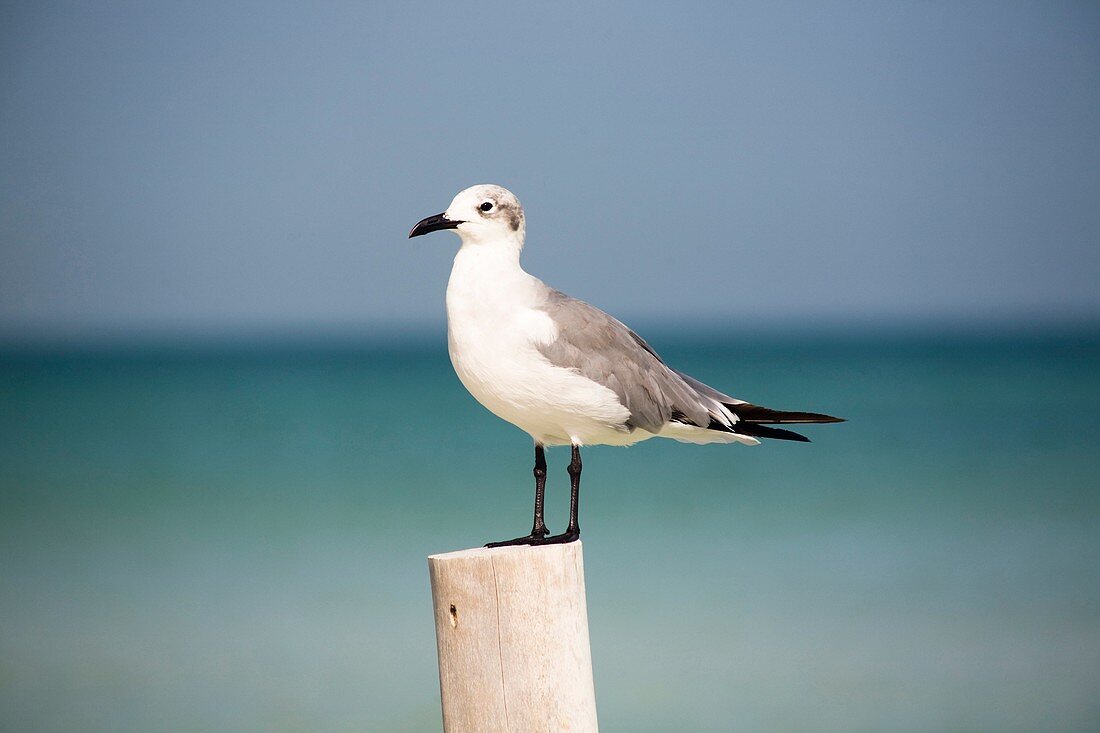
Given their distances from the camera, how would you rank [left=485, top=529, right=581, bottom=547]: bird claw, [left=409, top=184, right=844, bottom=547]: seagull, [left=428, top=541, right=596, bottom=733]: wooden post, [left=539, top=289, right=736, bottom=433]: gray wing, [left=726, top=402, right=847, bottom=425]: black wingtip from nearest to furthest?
[left=428, top=541, right=596, bottom=733]: wooden post
[left=485, top=529, right=581, bottom=547]: bird claw
[left=409, top=184, right=844, bottom=547]: seagull
[left=539, top=289, right=736, bottom=433]: gray wing
[left=726, top=402, right=847, bottom=425]: black wingtip

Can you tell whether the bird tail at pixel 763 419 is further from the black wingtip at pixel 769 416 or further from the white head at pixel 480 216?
the white head at pixel 480 216

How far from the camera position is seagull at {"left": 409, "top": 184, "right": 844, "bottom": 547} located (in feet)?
14.1

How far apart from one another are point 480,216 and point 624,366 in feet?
2.44

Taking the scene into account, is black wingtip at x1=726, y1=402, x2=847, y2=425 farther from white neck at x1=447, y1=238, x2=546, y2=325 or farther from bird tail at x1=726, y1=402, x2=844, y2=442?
white neck at x1=447, y1=238, x2=546, y2=325

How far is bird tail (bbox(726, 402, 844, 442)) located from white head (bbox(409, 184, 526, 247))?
1.13 meters

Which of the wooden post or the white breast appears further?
the white breast

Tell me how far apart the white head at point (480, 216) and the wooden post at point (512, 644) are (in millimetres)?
1263

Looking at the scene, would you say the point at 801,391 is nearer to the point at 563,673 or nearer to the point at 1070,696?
the point at 1070,696

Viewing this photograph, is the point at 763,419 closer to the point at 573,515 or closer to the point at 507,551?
the point at 573,515

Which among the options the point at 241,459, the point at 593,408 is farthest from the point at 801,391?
the point at 593,408

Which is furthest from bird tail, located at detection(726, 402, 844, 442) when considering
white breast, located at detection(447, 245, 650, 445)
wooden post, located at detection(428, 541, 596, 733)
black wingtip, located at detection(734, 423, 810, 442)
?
wooden post, located at detection(428, 541, 596, 733)

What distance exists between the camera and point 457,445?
21.8 m

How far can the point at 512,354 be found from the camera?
168 inches

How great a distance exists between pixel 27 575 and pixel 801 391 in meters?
19.6
